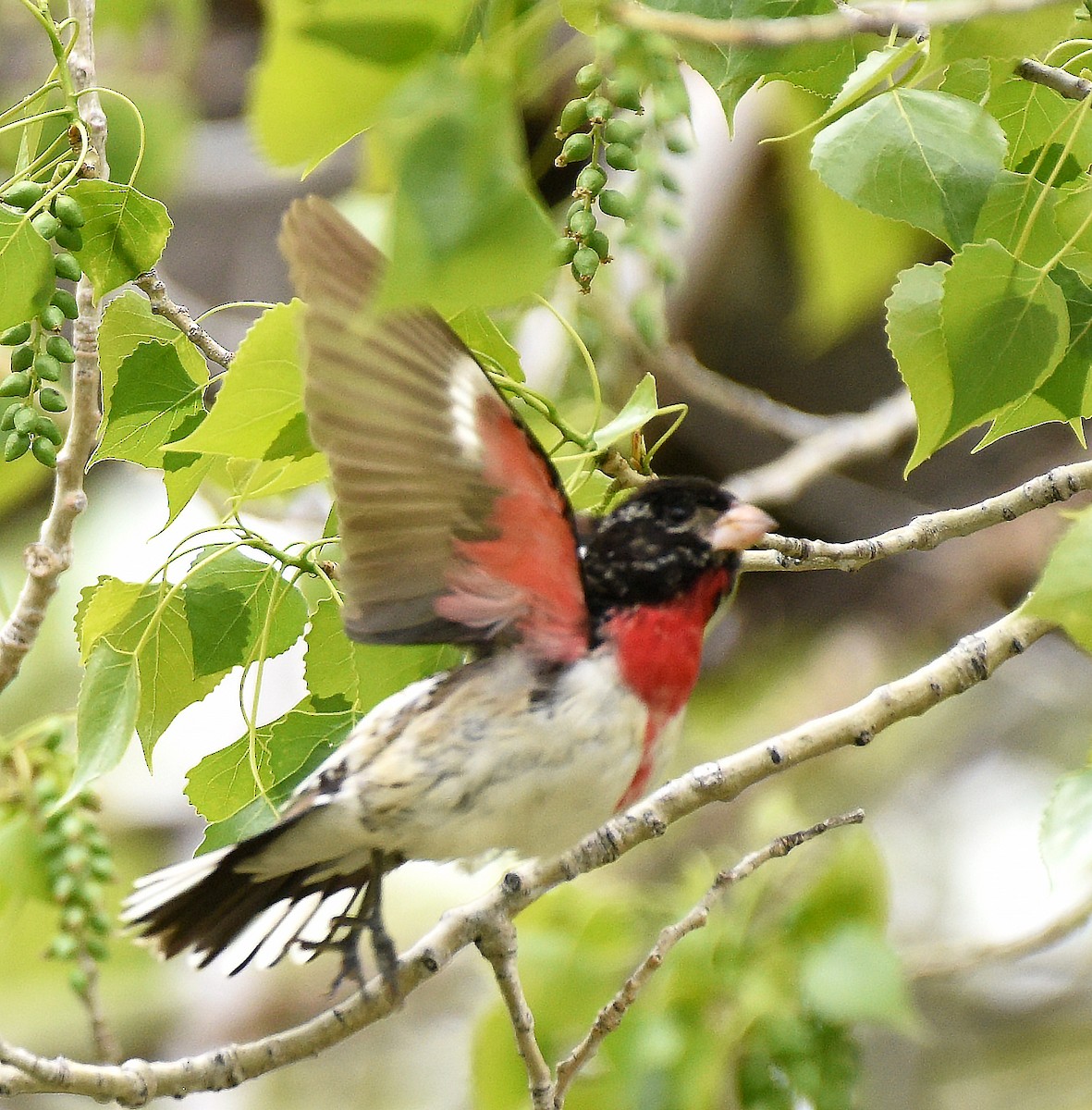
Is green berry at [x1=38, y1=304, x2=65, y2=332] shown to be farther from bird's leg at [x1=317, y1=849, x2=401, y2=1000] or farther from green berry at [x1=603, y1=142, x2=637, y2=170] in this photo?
bird's leg at [x1=317, y1=849, x2=401, y2=1000]

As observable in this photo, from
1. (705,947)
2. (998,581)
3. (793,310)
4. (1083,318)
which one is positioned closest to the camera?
(1083,318)

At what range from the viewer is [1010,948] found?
2775 mm

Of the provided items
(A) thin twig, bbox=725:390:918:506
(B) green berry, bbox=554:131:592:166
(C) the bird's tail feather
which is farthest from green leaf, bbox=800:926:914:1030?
(B) green berry, bbox=554:131:592:166

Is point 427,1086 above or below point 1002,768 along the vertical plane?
below

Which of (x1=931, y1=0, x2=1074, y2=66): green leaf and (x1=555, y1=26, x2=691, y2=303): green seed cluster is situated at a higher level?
(x1=931, y1=0, x2=1074, y2=66): green leaf

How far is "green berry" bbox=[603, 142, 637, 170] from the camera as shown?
1.62 metres

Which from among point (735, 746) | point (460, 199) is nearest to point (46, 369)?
point (460, 199)

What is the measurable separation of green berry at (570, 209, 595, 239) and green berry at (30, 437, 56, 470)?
66 cm

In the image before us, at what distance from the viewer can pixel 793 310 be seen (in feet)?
17.8

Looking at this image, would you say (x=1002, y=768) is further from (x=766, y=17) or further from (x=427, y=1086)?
(x=766, y=17)

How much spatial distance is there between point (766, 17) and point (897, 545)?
70 cm

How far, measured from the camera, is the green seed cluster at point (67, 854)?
2441mm

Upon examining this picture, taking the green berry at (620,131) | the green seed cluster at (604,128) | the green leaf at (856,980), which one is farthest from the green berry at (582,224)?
the green leaf at (856,980)

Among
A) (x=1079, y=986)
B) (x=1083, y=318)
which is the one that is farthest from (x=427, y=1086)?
(x=1083, y=318)
